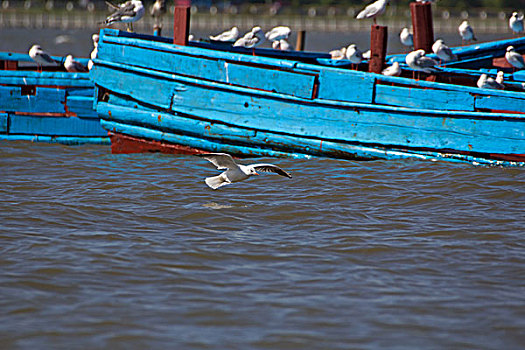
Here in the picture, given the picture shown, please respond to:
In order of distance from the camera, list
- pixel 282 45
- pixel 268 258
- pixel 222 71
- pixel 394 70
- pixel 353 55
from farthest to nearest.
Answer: pixel 282 45 → pixel 353 55 → pixel 394 70 → pixel 222 71 → pixel 268 258

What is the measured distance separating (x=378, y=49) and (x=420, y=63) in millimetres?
1259

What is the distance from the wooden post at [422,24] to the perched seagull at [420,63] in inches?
43.2

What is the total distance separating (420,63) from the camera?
34.7 feet

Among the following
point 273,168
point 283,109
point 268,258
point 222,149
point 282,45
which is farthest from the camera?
point 282,45

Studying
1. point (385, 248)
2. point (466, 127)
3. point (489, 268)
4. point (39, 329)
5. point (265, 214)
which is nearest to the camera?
point (39, 329)

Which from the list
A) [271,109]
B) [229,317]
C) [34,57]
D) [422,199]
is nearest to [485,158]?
[422,199]

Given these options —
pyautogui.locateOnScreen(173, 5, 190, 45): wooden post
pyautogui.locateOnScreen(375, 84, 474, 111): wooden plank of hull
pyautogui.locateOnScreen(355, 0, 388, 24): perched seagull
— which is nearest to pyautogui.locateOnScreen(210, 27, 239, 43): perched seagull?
pyautogui.locateOnScreen(355, 0, 388, 24): perched seagull

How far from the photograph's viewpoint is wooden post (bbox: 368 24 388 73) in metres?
9.54

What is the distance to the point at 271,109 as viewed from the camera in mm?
9211

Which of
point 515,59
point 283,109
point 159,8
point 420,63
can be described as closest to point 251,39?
point 159,8

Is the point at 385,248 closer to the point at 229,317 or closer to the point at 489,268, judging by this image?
the point at 489,268

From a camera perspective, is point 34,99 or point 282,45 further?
point 282,45

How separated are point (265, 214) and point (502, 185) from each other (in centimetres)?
282

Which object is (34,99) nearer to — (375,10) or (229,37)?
(229,37)
